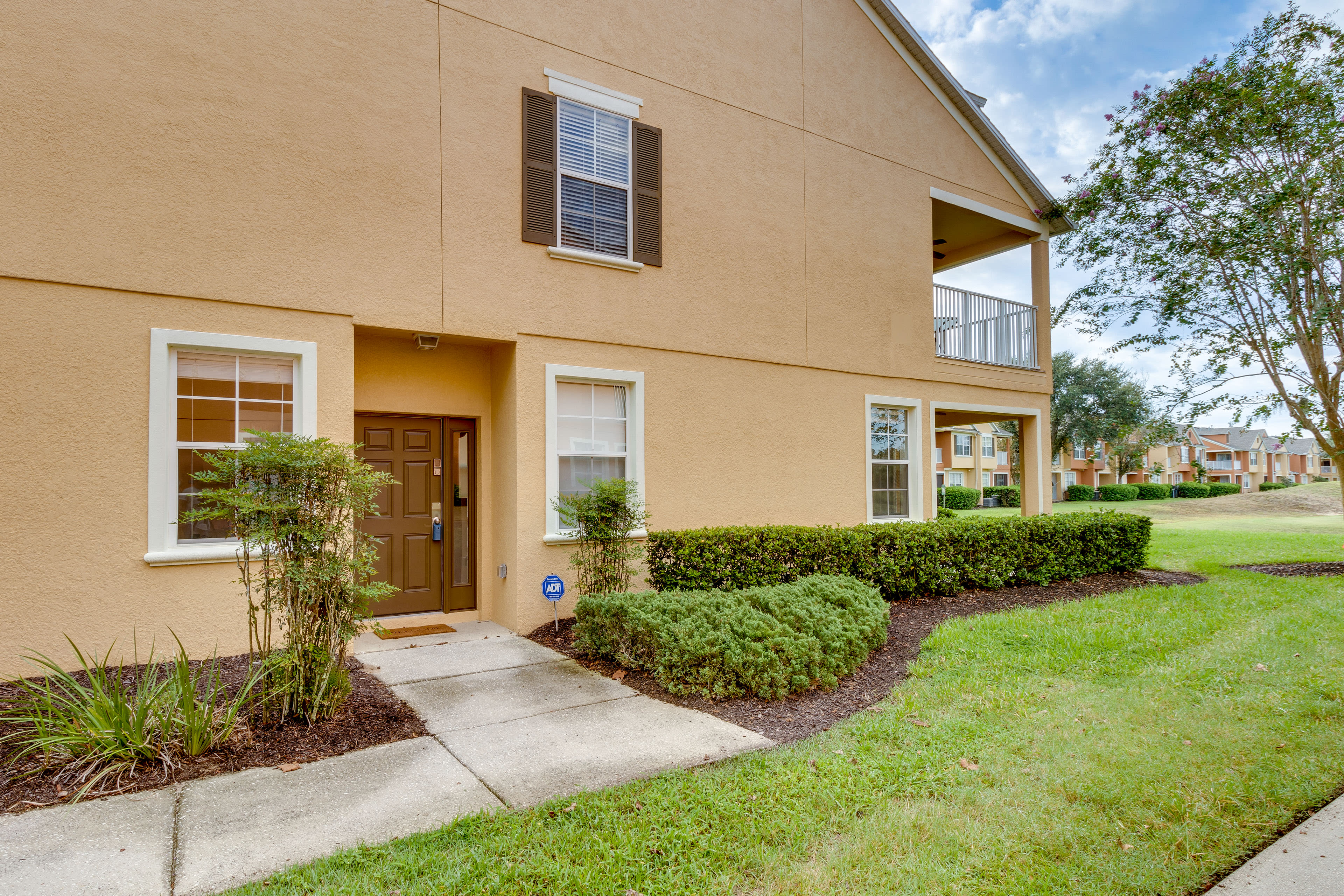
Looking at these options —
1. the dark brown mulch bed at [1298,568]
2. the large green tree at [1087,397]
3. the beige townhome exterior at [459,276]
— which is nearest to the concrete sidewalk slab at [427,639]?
the beige townhome exterior at [459,276]

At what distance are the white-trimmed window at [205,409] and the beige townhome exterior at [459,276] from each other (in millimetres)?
22

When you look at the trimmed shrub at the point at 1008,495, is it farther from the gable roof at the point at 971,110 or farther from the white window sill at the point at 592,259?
the white window sill at the point at 592,259

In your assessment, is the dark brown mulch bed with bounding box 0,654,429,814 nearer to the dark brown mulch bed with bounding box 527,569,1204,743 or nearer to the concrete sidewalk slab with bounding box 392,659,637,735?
the concrete sidewalk slab with bounding box 392,659,637,735

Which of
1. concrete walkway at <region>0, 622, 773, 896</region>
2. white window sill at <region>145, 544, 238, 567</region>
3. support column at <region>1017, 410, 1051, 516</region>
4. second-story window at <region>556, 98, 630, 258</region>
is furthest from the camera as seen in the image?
support column at <region>1017, 410, 1051, 516</region>

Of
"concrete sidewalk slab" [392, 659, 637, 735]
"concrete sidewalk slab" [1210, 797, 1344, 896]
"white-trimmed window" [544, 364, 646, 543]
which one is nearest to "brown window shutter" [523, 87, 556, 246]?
"white-trimmed window" [544, 364, 646, 543]

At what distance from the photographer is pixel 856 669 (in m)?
5.62

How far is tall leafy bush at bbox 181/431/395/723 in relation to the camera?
415cm

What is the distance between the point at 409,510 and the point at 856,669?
4686 millimetres

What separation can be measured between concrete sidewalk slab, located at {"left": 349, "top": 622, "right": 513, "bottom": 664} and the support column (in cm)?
952

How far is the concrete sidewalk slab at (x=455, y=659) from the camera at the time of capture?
5543 millimetres

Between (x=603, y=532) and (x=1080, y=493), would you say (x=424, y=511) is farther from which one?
(x=1080, y=493)

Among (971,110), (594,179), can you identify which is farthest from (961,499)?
(594,179)

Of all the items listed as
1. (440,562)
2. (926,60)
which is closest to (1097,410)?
(926,60)

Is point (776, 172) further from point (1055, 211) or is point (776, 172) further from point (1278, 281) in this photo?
point (1278, 281)
